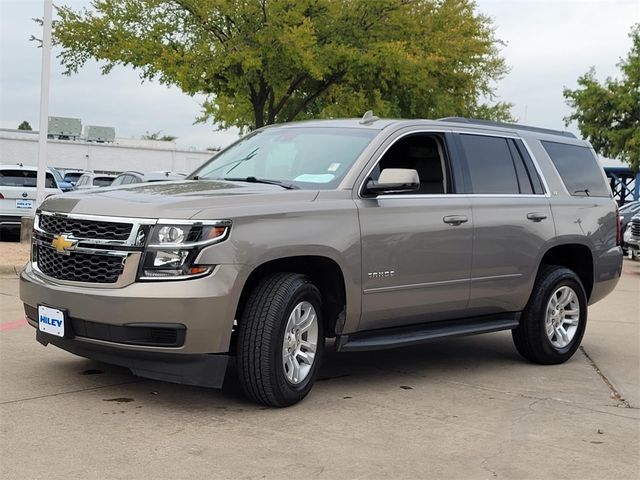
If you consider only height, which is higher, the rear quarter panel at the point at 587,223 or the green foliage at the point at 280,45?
the green foliage at the point at 280,45

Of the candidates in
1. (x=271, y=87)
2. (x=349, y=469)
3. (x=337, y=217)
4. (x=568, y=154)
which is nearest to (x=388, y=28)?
(x=271, y=87)

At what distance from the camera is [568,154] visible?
8.10 m

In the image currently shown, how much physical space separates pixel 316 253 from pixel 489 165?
222cm

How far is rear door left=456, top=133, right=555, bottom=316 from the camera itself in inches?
270

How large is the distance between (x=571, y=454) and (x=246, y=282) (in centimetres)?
217


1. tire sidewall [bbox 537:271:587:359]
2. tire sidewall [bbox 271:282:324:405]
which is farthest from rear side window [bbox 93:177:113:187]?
tire sidewall [bbox 271:282:324:405]

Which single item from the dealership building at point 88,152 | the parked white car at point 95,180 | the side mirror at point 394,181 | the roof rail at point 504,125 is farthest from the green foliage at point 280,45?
the dealership building at point 88,152

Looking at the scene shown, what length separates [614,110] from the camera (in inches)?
1593

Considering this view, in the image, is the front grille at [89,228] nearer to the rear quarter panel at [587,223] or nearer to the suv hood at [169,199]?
the suv hood at [169,199]

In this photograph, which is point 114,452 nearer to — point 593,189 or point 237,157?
point 237,157

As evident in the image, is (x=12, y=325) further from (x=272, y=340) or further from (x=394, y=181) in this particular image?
(x=394, y=181)

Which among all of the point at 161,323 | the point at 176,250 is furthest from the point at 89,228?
the point at 161,323

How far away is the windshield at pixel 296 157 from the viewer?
244 inches

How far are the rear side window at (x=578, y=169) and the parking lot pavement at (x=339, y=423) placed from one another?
5.46ft
